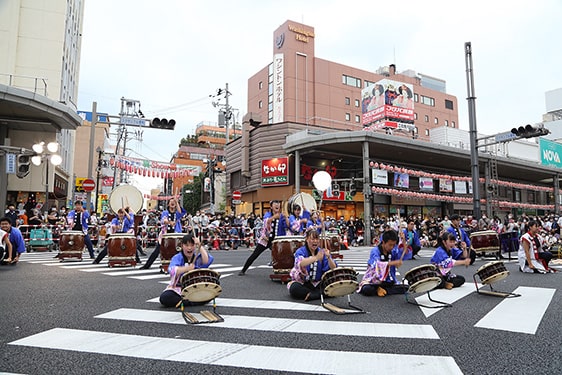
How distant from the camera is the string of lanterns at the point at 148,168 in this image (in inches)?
792

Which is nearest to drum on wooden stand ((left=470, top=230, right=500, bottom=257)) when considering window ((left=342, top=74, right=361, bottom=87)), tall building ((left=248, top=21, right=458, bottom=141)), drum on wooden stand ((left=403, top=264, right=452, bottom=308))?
drum on wooden stand ((left=403, top=264, right=452, bottom=308))

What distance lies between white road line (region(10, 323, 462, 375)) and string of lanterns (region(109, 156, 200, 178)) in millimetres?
17713

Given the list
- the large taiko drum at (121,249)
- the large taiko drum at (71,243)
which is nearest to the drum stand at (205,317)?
the large taiko drum at (121,249)

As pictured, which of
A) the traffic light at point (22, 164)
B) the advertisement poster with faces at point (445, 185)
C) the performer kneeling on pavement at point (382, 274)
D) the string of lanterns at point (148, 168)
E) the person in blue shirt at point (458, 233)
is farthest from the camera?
the advertisement poster with faces at point (445, 185)

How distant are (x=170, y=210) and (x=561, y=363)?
7920 millimetres

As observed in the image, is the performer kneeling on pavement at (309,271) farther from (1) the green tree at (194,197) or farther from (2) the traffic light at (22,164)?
(1) the green tree at (194,197)

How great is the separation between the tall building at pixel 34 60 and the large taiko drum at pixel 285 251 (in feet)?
53.8

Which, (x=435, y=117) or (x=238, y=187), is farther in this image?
(x=435, y=117)

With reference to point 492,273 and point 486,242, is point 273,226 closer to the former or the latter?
point 492,273

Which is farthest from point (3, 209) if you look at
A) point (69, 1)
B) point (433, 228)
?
point (433, 228)

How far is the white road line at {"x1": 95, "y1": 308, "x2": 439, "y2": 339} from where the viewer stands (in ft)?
12.8

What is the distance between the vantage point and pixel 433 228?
21.1 metres

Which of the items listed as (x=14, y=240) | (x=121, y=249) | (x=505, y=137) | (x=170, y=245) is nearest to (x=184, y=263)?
(x=170, y=245)

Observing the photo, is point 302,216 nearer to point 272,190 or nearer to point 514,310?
point 514,310
